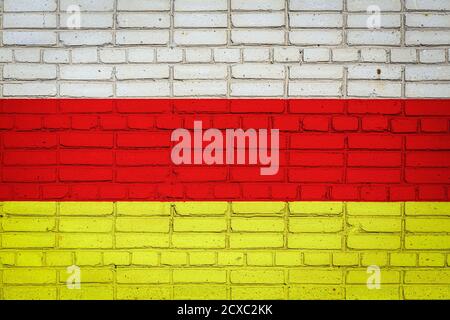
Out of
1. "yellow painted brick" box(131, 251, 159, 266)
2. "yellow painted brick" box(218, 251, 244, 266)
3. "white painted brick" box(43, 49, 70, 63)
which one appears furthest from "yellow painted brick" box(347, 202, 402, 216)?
"white painted brick" box(43, 49, 70, 63)

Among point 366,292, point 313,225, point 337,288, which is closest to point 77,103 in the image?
point 313,225

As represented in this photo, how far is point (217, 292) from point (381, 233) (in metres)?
0.96

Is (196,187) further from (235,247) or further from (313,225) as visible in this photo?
(313,225)

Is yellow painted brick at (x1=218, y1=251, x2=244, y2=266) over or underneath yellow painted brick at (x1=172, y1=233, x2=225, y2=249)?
underneath

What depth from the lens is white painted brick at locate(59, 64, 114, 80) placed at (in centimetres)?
223

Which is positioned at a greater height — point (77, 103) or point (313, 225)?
point (77, 103)

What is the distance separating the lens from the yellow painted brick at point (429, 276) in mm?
2271

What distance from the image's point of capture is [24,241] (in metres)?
2.26

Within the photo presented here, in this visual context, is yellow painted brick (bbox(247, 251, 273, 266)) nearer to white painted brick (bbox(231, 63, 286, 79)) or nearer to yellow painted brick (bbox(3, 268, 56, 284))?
white painted brick (bbox(231, 63, 286, 79))

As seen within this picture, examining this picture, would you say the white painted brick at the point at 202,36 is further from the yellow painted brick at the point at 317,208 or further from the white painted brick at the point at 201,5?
the yellow painted brick at the point at 317,208

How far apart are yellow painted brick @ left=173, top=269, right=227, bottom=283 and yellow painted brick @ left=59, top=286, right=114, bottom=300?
39 centimetres

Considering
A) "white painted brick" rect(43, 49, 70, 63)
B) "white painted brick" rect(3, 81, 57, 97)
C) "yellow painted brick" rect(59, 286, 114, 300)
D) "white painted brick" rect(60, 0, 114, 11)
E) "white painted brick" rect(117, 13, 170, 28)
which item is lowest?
"yellow painted brick" rect(59, 286, 114, 300)

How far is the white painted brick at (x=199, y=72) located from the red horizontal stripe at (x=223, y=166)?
13 cm
